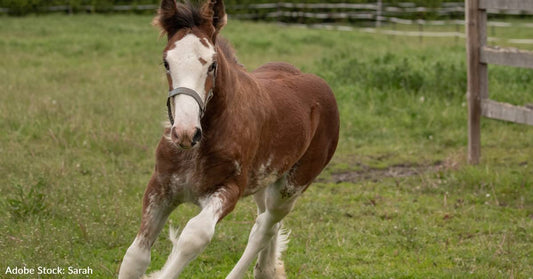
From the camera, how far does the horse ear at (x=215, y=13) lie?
3.96 meters

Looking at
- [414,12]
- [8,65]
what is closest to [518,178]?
[8,65]

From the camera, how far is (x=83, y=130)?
9.00m

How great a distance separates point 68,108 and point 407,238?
6.03 metres

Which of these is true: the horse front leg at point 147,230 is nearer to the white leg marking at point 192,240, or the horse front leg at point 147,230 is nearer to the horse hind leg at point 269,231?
the white leg marking at point 192,240

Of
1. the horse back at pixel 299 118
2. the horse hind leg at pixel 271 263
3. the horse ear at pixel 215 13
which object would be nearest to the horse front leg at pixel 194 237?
the horse back at pixel 299 118

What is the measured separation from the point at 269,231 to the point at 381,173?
3673 mm

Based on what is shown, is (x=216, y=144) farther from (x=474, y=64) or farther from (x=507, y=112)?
(x=474, y=64)

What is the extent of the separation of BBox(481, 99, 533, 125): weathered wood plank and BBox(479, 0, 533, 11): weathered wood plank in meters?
1.10

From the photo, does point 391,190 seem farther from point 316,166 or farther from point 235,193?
point 235,193

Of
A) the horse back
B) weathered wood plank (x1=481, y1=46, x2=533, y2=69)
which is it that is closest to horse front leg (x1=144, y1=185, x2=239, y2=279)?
the horse back

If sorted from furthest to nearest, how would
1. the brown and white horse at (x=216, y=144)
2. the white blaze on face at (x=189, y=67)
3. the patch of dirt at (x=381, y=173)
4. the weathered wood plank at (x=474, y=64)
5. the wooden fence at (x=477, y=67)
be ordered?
the weathered wood plank at (x=474, y=64) < the wooden fence at (x=477, y=67) < the patch of dirt at (x=381, y=173) < the brown and white horse at (x=216, y=144) < the white blaze on face at (x=189, y=67)

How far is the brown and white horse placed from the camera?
3.70 meters

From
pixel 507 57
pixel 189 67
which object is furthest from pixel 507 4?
pixel 189 67

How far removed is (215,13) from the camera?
409 cm
